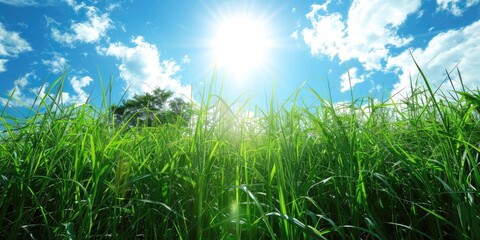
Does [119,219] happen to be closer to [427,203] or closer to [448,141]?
[427,203]

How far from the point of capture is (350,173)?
1.38 metres

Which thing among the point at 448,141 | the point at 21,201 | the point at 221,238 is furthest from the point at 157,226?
the point at 448,141

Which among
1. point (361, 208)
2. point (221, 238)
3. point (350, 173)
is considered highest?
point (350, 173)

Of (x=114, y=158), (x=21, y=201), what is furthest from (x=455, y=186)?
(x=21, y=201)

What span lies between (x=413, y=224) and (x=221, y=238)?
0.74 metres

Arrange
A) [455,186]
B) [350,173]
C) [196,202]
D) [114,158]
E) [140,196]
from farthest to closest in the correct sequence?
[114,158] < [140,196] < [196,202] < [350,173] < [455,186]

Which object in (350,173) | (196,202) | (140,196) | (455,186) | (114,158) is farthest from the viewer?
(114,158)

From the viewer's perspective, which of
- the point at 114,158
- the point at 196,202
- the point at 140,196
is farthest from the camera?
the point at 114,158

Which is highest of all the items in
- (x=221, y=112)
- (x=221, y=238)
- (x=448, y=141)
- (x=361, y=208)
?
(x=221, y=112)

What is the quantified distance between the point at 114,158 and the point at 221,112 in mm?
582

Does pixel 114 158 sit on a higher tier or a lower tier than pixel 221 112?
lower

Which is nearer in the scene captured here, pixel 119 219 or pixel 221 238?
pixel 221 238

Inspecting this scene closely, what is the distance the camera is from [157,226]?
1541mm

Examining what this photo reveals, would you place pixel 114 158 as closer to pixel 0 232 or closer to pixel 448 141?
pixel 0 232
